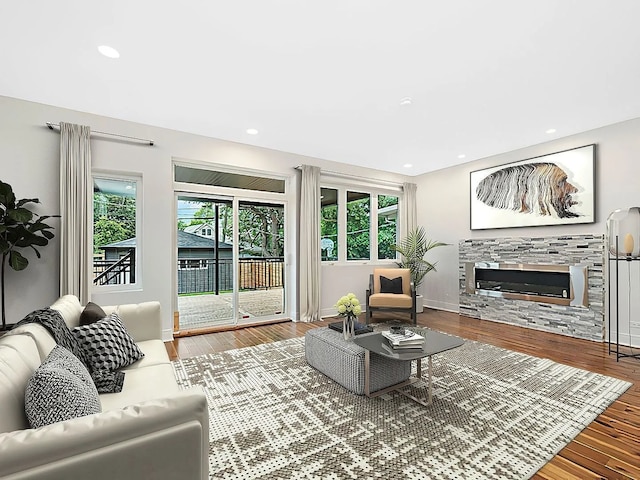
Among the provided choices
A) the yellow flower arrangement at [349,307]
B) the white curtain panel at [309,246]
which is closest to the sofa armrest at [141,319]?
the yellow flower arrangement at [349,307]

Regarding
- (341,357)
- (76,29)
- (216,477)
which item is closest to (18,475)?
(216,477)

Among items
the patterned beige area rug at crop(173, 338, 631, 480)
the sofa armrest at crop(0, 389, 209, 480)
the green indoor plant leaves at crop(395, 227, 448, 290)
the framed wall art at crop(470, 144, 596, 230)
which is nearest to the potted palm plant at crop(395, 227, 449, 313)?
the green indoor plant leaves at crop(395, 227, 448, 290)

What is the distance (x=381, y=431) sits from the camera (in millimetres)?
2086

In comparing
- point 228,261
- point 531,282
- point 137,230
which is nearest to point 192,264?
point 228,261

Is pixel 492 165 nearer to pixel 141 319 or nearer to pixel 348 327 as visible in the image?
pixel 348 327

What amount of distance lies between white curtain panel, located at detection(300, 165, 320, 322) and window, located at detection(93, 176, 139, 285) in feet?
7.75

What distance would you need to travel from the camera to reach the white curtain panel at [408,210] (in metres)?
6.67

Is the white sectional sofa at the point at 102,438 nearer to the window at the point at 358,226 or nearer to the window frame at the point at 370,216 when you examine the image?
the window frame at the point at 370,216

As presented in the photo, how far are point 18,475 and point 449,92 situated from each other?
3.82 metres

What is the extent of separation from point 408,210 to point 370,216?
86cm

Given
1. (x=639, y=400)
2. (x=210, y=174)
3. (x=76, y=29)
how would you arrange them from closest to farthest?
1. (x=76, y=29)
2. (x=639, y=400)
3. (x=210, y=174)

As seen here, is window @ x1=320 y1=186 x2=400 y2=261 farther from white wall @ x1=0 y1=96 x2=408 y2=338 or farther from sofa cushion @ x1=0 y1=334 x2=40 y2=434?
sofa cushion @ x1=0 y1=334 x2=40 y2=434

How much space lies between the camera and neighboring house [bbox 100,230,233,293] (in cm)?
462

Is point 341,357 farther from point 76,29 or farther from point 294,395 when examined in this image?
point 76,29
